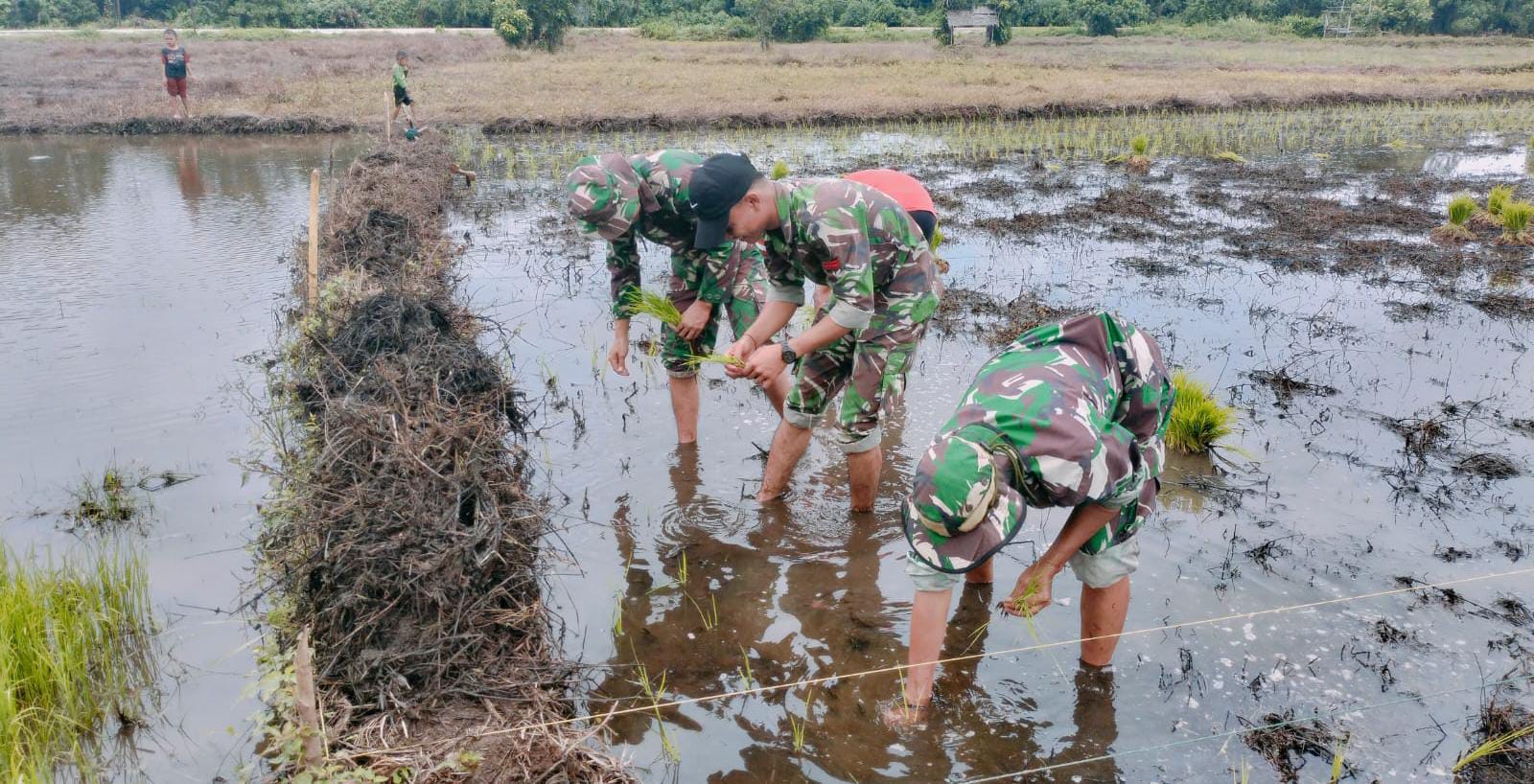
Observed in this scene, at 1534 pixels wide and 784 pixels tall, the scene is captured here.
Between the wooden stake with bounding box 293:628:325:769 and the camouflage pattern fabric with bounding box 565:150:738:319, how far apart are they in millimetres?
2356

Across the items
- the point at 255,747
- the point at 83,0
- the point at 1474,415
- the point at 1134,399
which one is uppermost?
the point at 83,0

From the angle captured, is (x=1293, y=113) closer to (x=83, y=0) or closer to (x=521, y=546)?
(x=521, y=546)

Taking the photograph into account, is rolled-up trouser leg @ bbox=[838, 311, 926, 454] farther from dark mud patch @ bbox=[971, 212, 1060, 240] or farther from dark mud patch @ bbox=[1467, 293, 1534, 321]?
dark mud patch @ bbox=[971, 212, 1060, 240]

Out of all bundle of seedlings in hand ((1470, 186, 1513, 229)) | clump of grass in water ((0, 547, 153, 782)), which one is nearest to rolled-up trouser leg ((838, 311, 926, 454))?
clump of grass in water ((0, 547, 153, 782))

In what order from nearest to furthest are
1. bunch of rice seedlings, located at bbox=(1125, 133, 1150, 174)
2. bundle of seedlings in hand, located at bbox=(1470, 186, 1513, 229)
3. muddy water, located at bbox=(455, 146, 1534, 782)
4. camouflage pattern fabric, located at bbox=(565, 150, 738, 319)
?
1. muddy water, located at bbox=(455, 146, 1534, 782)
2. camouflage pattern fabric, located at bbox=(565, 150, 738, 319)
3. bundle of seedlings in hand, located at bbox=(1470, 186, 1513, 229)
4. bunch of rice seedlings, located at bbox=(1125, 133, 1150, 174)

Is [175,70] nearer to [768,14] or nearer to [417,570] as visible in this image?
[417,570]

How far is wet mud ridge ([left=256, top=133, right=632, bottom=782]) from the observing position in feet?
9.12

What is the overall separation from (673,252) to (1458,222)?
8653 mm

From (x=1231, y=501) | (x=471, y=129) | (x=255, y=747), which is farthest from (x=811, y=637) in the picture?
(x=471, y=129)

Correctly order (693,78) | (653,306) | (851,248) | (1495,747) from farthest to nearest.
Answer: (693,78), (653,306), (851,248), (1495,747)

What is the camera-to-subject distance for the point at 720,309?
4773 millimetres

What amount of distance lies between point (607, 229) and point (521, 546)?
5.33 feet

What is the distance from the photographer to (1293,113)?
20.5 meters

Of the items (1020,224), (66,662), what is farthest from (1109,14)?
(66,662)
